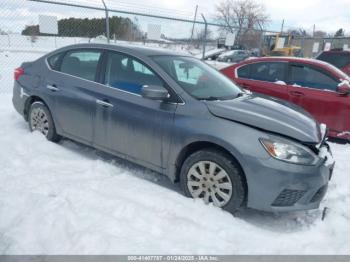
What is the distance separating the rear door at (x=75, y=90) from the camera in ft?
13.5

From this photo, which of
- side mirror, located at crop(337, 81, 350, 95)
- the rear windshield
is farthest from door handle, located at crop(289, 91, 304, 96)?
the rear windshield

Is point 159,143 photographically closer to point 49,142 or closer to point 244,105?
point 244,105

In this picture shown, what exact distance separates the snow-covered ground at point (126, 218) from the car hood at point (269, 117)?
0.92 meters

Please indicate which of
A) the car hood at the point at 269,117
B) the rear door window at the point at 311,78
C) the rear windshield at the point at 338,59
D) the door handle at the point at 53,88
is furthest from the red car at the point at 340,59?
the door handle at the point at 53,88

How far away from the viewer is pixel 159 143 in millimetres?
3523

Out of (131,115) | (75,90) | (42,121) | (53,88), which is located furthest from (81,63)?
(131,115)

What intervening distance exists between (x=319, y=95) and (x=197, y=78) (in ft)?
9.36

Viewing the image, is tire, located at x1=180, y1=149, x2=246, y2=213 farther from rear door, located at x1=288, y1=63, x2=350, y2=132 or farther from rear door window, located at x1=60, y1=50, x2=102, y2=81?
rear door, located at x1=288, y1=63, x2=350, y2=132

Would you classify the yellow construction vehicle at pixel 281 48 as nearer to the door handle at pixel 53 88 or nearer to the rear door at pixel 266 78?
the rear door at pixel 266 78

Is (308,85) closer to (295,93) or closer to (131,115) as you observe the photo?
(295,93)

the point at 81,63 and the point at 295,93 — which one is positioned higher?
the point at 81,63

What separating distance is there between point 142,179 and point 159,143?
2.06 feet

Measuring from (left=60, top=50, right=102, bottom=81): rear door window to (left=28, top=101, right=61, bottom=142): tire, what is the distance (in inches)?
25.6

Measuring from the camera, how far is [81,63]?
172 inches
